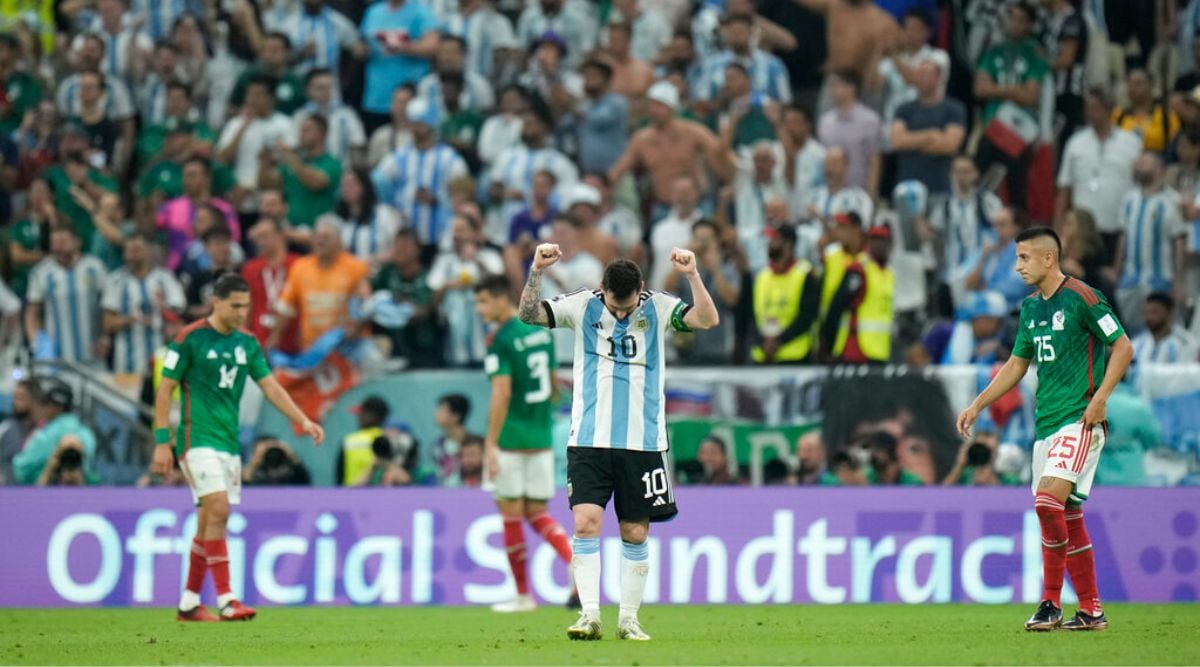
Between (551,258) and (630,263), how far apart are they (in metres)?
0.52

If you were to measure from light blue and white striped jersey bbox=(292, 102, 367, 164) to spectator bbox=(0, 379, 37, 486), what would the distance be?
5.13m

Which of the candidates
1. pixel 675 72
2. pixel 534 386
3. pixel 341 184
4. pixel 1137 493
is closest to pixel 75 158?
pixel 341 184

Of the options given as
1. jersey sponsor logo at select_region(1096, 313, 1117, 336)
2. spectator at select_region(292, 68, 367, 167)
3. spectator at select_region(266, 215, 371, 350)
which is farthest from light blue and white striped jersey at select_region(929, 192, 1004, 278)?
jersey sponsor logo at select_region(1096, 313, 1117, 336)

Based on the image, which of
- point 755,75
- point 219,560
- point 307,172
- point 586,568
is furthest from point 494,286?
point 755,75

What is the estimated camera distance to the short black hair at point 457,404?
18.5 m

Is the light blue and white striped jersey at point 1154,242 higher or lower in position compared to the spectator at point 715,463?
higher

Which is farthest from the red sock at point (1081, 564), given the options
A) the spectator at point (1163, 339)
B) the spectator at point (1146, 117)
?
the spectator at point (1146, 117)

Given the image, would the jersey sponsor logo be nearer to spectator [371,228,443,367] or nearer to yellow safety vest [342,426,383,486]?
yellow safety vest [342,426,383,486]

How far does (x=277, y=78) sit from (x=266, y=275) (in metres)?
3.78

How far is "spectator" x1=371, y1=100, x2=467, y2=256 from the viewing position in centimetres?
2153

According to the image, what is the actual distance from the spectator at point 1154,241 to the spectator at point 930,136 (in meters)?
2.04

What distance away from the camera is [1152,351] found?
18594 millimetres

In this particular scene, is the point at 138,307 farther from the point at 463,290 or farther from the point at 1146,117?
the point at 1146,117

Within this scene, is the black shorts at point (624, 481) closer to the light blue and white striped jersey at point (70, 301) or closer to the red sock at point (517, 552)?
the red sock at point (517, 552)
